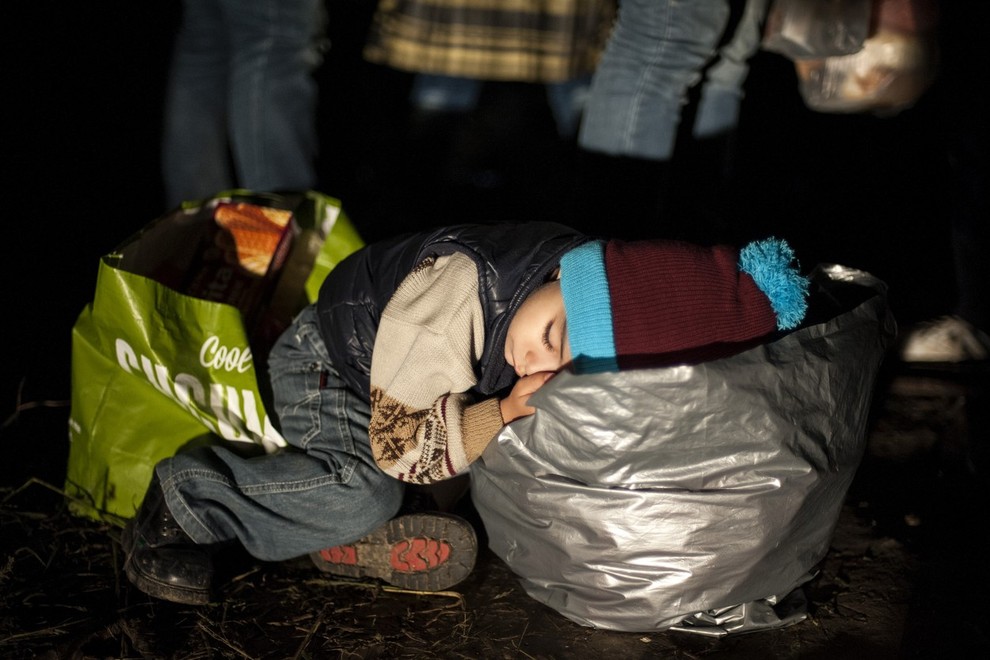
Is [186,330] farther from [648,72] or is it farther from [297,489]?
[648,72]

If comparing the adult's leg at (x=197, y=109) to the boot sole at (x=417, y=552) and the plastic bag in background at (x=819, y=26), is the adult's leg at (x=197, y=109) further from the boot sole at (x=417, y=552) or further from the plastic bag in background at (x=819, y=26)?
the plastic bag in background at (x=819, y=26)

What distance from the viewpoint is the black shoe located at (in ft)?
4.89

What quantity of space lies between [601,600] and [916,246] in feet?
6.54

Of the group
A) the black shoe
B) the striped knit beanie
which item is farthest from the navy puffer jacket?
the black shoe

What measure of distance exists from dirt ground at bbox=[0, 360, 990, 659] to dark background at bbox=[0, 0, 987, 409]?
55 cm

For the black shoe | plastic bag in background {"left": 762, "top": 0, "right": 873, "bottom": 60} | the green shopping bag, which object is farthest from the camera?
plastic bag in background {"left": 762, "top": 0, "right": 873, "bottom": 60}

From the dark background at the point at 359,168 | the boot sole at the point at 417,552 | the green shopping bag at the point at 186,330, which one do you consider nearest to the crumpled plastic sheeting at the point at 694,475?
the boot sole at the point at 417,552

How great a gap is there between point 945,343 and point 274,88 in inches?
73.4

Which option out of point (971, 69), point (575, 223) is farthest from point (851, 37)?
point (575, 223)

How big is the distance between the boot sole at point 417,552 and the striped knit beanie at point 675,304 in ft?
1.55

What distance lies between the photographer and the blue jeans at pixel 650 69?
1.99 metres

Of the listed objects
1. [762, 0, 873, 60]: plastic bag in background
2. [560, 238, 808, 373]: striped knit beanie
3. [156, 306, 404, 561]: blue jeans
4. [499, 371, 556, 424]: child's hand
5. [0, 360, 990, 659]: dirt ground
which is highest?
[762, 0, 873, 60]: plastic bag in background

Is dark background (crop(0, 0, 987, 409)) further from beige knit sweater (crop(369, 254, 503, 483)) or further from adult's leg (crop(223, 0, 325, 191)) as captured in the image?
beige knit sweater (crop(369, 254, 503, 483))

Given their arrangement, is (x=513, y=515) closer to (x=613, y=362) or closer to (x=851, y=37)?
(x=613, y=362)
